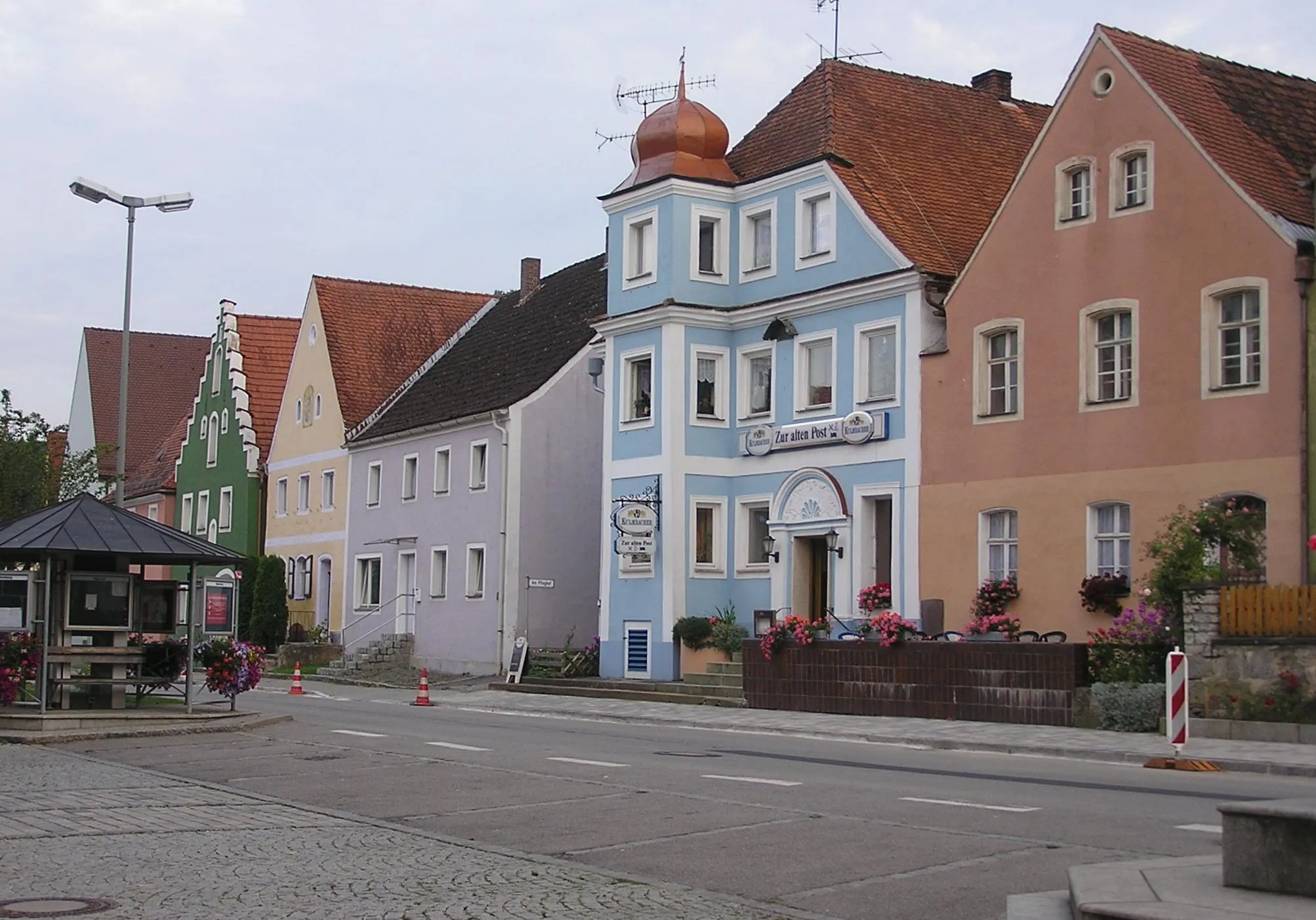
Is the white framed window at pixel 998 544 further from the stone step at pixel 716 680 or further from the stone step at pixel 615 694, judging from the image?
the stone step at pixel 716 680

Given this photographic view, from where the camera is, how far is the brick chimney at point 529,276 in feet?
177

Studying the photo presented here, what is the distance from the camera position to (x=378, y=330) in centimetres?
5666

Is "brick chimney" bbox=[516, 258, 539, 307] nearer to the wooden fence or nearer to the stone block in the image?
the wooden fence

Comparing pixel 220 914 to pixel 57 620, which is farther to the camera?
pixel 57 620

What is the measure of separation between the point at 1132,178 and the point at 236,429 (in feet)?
133

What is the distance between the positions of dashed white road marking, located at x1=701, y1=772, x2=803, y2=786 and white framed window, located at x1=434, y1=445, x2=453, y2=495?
31.0m

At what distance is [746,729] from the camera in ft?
89.7

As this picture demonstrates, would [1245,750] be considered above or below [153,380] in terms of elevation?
below

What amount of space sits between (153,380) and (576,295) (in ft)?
126

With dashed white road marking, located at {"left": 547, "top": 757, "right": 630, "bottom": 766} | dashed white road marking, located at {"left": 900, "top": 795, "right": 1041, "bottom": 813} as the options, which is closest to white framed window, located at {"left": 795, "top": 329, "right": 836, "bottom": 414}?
dashed white road marking, located at {"left": 547, "top": 757, "right": 630, "bottom": 766}

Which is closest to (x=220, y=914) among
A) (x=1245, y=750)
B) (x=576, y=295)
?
(x=1245, y=750)

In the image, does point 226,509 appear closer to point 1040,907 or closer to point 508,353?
point 508,353

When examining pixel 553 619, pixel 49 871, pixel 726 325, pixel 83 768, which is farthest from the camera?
pixel 553 619

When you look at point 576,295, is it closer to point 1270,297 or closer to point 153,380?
point 1270,297
